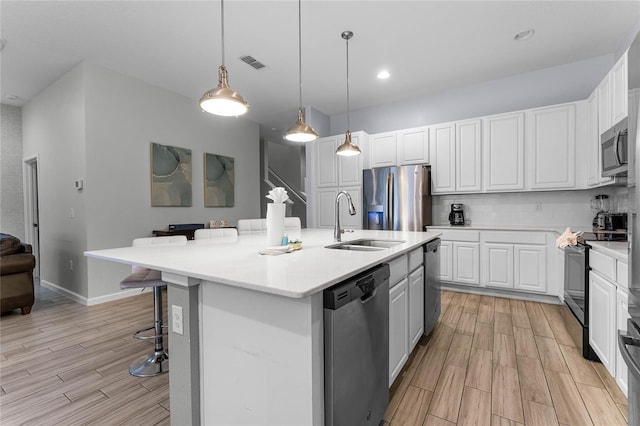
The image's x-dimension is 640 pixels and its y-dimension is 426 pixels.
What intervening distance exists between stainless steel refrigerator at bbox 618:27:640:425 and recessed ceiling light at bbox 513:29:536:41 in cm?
272

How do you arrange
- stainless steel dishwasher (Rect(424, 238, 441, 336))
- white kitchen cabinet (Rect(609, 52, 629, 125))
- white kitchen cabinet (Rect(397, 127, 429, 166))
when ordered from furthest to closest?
white kitchen cabinet (Rect(397, 127, 429, 166))
stainless steel dishwasher (Rect(424, 238, 441, 336))
white kitchen cabinet (Rect(609, 52, 629, 125))

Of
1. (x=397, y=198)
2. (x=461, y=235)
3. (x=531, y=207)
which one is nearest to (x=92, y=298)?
(x=397, y=198)

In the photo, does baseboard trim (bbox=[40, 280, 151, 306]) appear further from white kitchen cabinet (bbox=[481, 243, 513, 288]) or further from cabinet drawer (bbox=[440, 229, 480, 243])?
white kitchen cabinet (bbox=[481, 243, 513, 288])

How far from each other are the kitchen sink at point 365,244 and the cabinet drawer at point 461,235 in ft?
6.22

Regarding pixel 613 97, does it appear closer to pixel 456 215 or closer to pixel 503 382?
pixel 456 215

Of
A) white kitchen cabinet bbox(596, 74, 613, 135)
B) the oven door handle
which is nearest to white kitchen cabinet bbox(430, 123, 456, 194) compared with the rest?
white kitchen cabinet bbox(596, 74, 613, 135)

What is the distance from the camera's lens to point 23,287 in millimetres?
3209

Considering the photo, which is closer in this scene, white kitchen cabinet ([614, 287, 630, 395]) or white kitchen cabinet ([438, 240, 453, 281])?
white kitchen cabinet ([614, 287, 630, 395])

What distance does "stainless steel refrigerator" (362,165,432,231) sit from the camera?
406cm

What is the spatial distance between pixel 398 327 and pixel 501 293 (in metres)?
2.76

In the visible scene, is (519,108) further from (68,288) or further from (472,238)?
(68,288)

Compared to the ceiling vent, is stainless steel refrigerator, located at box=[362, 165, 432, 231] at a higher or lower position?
lower

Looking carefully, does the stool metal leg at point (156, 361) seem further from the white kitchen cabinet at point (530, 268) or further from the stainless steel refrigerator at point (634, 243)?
the white kitchen cabinet at point (530, 268)

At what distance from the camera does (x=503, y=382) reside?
188 centimetres
